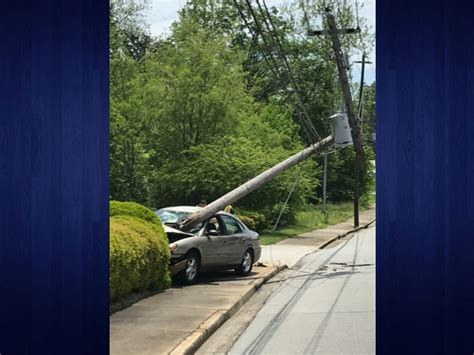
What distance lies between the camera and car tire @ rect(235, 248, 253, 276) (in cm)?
1284

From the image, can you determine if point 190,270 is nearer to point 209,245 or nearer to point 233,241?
point 209,245

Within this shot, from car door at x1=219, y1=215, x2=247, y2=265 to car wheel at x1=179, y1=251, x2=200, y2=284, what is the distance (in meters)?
0.85

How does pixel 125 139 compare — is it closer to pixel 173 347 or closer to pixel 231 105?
pixel 231 105

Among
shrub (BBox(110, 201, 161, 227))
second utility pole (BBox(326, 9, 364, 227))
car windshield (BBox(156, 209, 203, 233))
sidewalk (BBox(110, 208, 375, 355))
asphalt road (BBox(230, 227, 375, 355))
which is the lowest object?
asphalt road (BBox(230, 227, 375, 355))

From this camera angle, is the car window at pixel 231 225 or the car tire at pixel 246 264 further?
the car tire at pixel 246 264

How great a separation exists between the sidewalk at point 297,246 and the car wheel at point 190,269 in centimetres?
386

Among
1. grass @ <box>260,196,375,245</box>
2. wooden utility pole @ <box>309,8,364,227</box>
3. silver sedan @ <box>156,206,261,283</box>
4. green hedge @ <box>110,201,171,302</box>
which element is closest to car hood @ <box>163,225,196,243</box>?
silver sedan @ <box>156,206,261,283</box>

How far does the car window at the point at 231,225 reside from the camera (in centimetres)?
1254

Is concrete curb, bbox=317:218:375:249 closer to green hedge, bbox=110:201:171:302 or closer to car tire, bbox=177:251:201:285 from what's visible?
car tire, bbox=177:251:201:285
